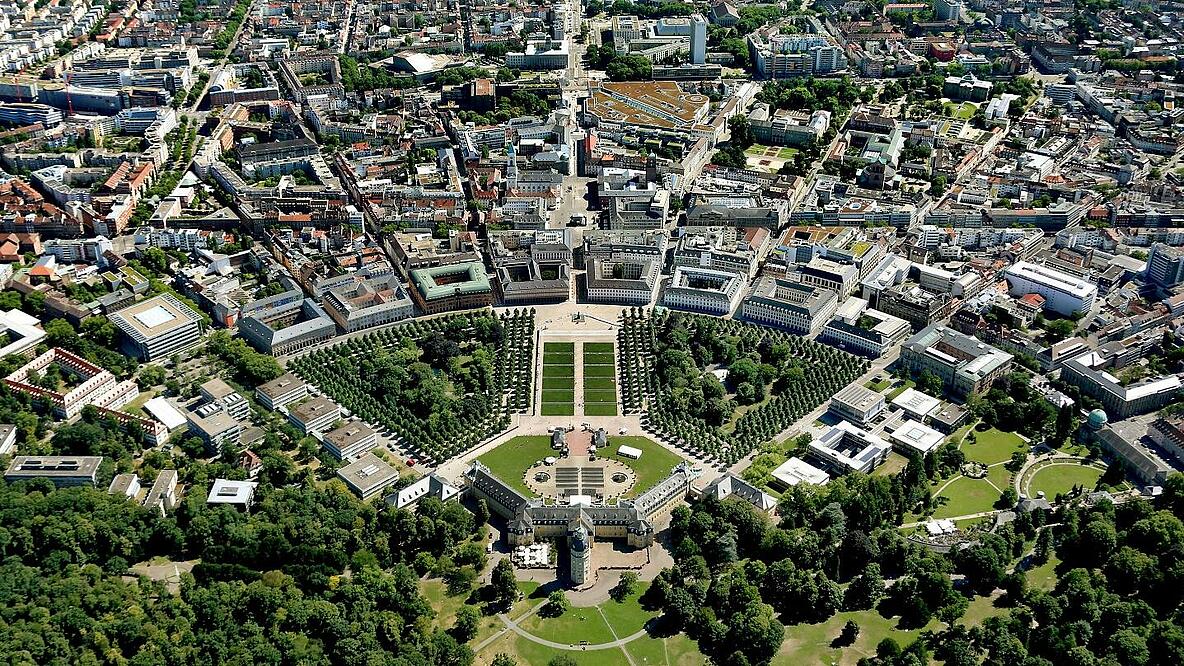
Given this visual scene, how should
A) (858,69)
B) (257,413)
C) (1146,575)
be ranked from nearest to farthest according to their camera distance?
(1146,575) < (257,413) < (858,69)

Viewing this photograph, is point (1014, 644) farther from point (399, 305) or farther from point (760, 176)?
point (760, 176)

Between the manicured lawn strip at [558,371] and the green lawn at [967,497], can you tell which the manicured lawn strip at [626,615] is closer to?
the green lawn at [967,497]

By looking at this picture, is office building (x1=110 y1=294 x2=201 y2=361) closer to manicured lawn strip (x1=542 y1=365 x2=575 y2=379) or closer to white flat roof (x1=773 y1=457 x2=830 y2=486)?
manicured lawn strip (x1=542 y1=365 x2=575 y2=379)

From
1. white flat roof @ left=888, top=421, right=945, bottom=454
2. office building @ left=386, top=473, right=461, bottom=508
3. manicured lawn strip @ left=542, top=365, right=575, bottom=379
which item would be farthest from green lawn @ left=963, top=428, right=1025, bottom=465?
office building @ left=386, top=473, right=461, bottom=508

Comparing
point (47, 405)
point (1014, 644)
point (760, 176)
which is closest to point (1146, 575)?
point (1014, 644)

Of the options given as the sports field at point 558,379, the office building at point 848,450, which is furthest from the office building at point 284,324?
the office building at point 848,450

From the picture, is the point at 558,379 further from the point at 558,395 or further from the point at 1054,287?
the point at 1054,287
